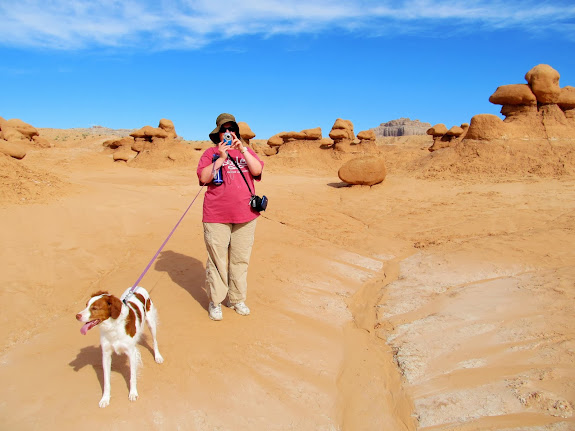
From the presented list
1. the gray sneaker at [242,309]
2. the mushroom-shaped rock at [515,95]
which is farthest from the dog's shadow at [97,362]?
the mushroom-shaped rock at [515,95]

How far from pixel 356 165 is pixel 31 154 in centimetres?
1989

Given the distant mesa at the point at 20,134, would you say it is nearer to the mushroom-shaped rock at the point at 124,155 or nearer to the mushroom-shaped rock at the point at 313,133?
the mushroom-shaped rock at the point at 124,155

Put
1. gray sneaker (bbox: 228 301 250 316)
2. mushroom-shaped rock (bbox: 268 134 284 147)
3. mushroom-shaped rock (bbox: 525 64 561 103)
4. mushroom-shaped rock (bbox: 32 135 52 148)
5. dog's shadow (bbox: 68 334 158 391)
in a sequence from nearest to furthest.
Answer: dog's shadow (bbox: 68 334 158 391) < gray sneaker (bbox: 228 301 250 316) < mushroom-shaped rock (bbox: 525 64 561 103) < mushroom-shaped rock (bbox: 268 134 284 147) < mushroom-shaped rock (bbox: 32 135 52 148)

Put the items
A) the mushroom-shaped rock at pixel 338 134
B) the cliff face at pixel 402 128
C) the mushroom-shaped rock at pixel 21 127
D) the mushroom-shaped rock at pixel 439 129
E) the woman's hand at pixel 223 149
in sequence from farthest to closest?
the cliff face at pixel 402 128, the mushroom-shaped rock at pixel 439 129, the mushroom-shaped rock at pixel 21 127, the mushroom-shaped rock at pixel 338 134, the woman's hand at pixel 223 149

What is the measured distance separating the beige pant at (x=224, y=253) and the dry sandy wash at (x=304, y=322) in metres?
0.38

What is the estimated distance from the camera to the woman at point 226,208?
3.51 meters

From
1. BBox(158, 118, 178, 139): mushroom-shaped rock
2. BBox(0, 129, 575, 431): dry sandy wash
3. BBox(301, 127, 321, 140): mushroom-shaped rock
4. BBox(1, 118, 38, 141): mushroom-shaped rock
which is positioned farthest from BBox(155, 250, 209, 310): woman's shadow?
BBox(1, 118, 38, 141): mushroom-shaped rock

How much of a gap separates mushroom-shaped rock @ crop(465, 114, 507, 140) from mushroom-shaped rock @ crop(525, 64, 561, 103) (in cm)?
164

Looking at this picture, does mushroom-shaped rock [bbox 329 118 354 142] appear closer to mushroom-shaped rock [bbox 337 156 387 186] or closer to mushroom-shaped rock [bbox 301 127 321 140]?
mushroom-shaped rock [bbox 301 127 321 140]

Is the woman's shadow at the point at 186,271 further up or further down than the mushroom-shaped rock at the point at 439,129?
further down

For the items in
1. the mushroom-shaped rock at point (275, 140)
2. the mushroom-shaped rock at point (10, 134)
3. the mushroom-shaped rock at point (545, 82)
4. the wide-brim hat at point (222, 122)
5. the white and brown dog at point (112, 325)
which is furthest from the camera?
the mushroom-shaped rock at point (275, 140)

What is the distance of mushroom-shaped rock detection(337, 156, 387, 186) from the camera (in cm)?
1195

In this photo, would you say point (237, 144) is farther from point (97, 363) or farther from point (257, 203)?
point (97, 363)

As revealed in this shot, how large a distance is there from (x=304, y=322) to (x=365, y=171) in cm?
859
